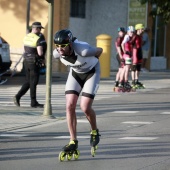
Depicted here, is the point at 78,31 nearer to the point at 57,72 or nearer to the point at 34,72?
the point at 57,72

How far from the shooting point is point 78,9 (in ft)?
101

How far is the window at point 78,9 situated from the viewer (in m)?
30.4

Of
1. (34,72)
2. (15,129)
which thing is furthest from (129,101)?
(15,129)

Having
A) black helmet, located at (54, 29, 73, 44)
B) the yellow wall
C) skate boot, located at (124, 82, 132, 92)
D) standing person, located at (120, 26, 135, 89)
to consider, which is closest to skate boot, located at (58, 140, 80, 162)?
black helmet, located at (54, 29, 73, 44)

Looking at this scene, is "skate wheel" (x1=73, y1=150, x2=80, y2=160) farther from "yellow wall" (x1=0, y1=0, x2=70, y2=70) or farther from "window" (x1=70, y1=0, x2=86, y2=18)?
"window" (x1=70, y1=0, x2=86, y2=18)

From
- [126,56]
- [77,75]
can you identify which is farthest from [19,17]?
[77,75]

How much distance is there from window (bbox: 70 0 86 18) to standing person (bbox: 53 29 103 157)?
19.7m

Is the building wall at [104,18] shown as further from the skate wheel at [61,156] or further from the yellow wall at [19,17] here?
the skate wheel at [61,156]

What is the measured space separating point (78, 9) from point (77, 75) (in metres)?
20.4

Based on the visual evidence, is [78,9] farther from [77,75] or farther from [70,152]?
[70,152]

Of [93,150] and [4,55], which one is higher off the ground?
[4,55]

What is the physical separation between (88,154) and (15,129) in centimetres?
307

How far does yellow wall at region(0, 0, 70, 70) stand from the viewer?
94.2ft

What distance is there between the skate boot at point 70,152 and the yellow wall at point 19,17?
18.6 meters
